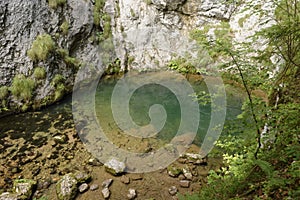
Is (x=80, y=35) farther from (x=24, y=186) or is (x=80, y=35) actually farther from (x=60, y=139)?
(x=24, y=186)

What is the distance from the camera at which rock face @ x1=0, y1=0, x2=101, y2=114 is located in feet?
24.6

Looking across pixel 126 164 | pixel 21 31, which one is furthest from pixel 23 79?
pixel 126 164

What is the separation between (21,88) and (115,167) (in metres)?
4.82

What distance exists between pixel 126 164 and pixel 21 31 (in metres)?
6.38

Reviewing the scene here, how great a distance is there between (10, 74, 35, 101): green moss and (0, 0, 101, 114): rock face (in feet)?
0.36

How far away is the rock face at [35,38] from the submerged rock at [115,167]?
4218 millimetres

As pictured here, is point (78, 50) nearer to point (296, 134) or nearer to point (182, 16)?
point (182, 16)

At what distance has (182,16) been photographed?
12.6 meters

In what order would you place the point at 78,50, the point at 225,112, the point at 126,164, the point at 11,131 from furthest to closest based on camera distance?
the point at 78,50, the point at 225,112, the point at 11,131, the point at 126,164

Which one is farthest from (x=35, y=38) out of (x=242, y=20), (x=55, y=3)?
(x=242, y=20)

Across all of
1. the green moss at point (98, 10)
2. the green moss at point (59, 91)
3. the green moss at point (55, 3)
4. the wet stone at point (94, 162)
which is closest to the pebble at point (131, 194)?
the wet stone at point (94, 162)

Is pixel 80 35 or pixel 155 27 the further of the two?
pixel 155 27

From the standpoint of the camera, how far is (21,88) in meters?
7.44

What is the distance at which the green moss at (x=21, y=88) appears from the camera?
7.35m
